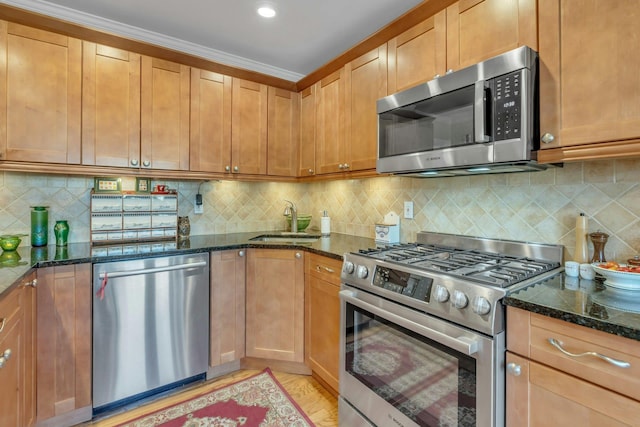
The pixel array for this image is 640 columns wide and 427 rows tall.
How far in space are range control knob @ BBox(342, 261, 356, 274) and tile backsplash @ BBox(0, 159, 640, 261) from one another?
2.29 ft

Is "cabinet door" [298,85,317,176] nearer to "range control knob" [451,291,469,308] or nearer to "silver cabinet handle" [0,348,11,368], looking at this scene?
"range control knob" [451,291,469,308]

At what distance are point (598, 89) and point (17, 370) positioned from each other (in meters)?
2.64

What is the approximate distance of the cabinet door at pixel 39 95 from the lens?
1784mm

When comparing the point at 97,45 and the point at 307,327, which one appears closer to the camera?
the point at 97,45

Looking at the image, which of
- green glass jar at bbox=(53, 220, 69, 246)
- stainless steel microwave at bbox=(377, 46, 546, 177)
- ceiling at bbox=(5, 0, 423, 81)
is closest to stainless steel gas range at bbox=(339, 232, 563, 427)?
stainless steel microwave at bbox=(377, 46, 546, 177)

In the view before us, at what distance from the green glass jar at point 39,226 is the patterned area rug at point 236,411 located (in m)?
1.27

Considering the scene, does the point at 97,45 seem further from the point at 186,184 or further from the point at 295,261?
the point at 295,261

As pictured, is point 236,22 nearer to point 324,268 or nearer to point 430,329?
point 324,268

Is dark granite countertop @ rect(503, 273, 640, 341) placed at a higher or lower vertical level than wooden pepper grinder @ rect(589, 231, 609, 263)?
lower

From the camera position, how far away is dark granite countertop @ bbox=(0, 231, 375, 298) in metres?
1.54

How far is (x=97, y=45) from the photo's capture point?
6.61ft

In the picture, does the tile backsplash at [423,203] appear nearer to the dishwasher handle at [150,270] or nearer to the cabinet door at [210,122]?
the cabinet door at [210,122]

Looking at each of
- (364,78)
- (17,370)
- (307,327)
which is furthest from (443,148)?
(17,370)

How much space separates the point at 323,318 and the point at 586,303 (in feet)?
4.60
